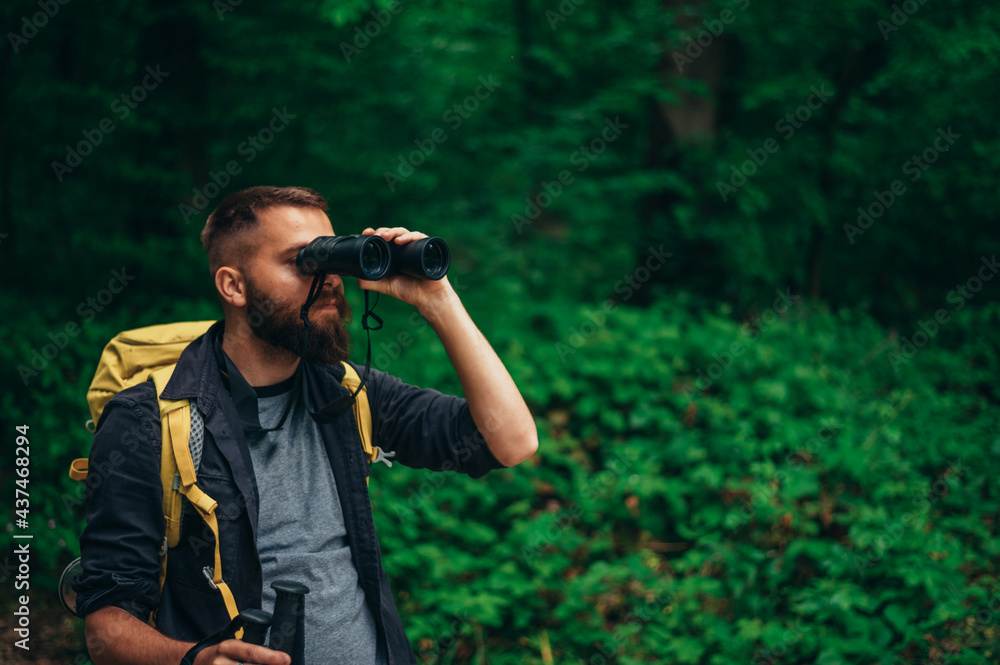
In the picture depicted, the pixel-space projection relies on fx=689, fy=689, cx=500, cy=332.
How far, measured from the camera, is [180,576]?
1727 millimetres

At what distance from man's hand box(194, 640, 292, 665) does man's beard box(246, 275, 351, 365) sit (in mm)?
761

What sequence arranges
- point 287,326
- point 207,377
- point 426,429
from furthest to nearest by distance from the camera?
point 426,429 → point 287,326 → point 207,377

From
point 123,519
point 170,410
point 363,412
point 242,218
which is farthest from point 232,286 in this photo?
point 123,519

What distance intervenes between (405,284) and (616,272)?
6.79 m

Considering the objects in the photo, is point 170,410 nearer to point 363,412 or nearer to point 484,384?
point 363,412

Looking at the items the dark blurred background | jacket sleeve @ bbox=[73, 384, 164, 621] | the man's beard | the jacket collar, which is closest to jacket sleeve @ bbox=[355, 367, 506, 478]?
the jacket collar

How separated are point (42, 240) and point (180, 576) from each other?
503 cm

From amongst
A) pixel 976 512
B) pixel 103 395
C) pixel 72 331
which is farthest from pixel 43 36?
pixel 976 512

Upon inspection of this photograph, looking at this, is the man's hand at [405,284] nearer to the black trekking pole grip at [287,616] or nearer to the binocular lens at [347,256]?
the binocular lens at [347,256]

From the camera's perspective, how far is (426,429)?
2059mm

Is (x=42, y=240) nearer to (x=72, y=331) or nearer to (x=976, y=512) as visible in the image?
(x=72, y=331)

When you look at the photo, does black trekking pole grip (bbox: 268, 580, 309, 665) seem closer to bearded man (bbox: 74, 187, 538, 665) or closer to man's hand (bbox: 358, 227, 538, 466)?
bearded man (bbox: 74, 187, 538, 665)

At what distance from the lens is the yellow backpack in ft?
5.53

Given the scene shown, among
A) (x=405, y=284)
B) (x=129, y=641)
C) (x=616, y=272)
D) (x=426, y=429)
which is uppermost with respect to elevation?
(x=616, y=272)
